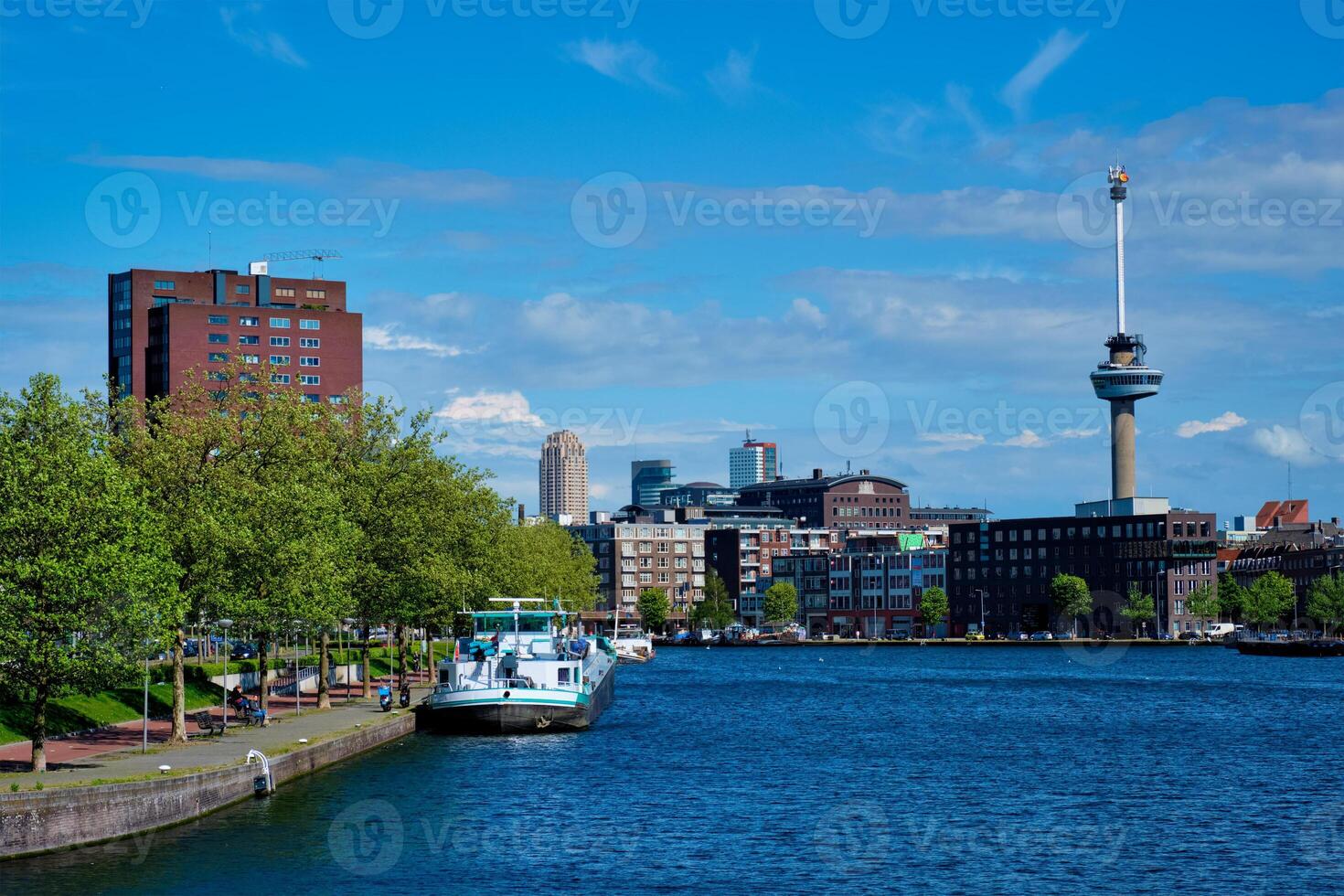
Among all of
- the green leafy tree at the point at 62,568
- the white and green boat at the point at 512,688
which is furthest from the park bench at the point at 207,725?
the white and green boat at the point at 512,688

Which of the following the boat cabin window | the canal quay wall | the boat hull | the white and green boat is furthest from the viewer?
the boat cabin window

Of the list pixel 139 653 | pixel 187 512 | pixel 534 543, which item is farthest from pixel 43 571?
pixel 534 543

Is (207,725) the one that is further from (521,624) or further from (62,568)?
(521,624)

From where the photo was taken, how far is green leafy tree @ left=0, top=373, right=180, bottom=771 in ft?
177

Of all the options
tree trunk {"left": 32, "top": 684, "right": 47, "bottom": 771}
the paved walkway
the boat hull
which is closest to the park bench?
the paved walkway

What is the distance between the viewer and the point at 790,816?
6206 cm

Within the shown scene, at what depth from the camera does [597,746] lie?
3501 inches

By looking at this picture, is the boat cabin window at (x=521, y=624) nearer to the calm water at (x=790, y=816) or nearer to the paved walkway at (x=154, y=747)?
the calm water at (x=790, y=816)

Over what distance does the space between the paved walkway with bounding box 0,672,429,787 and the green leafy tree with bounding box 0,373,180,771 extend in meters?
2.19

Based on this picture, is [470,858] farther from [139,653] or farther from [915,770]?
[915,770]

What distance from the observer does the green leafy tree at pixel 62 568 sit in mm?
53906

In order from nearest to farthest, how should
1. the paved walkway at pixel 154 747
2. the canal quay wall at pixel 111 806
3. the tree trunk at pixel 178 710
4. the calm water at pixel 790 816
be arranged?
the canal quay wall at pixel 111 806 → the calm water at pixel 790 816 → the paved walkway at pixel 154 747 → the tree trunk at pixel 178 710

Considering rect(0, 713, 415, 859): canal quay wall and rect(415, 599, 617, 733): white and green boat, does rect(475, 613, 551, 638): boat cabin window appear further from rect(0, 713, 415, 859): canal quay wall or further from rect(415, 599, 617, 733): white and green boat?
rect(0, 713, 415, 859): canal quay wall

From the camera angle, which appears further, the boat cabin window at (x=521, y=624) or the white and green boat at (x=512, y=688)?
the boat cabin window at (x=521, y=624)
